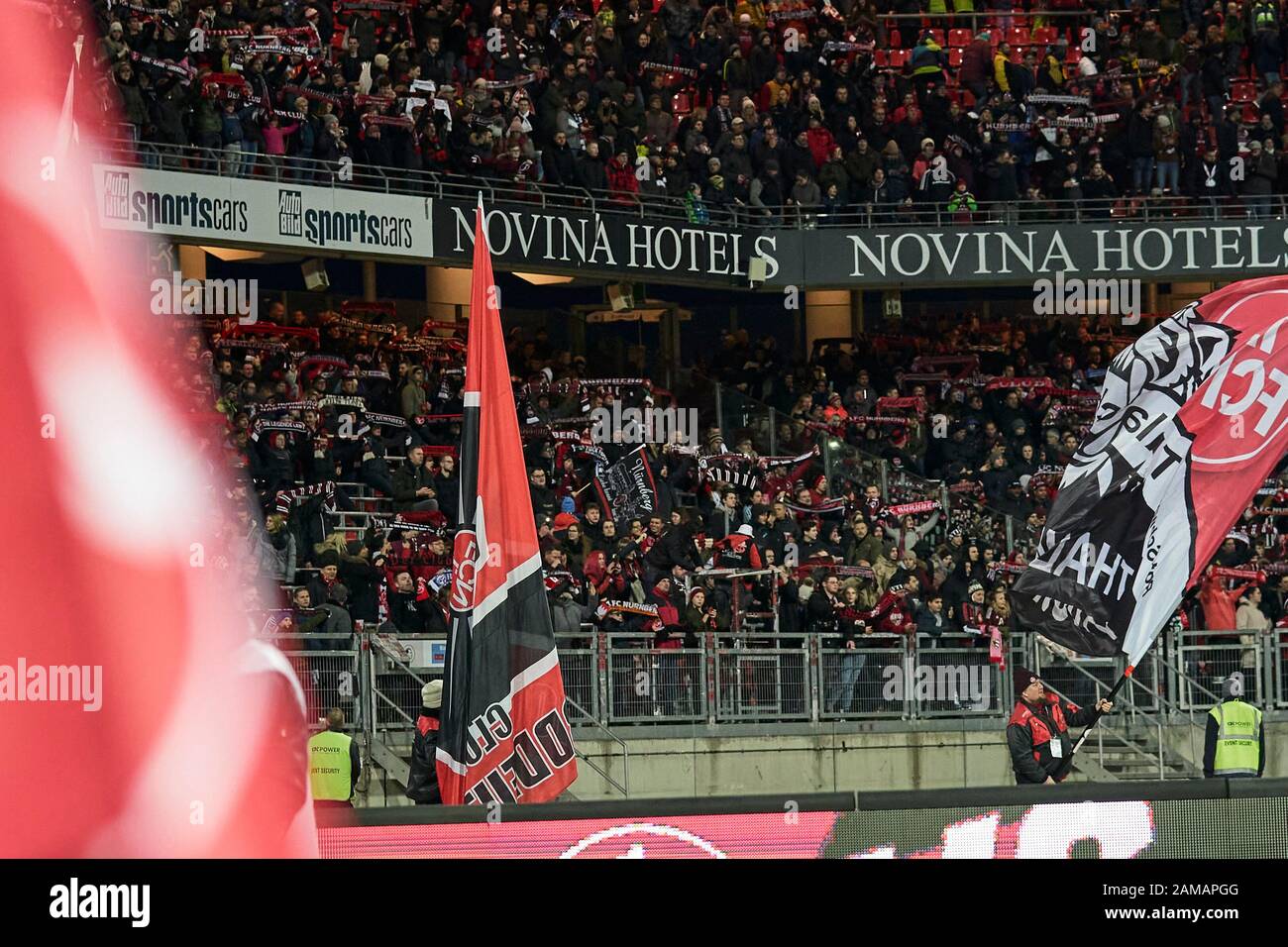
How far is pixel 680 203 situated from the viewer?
1059 inches

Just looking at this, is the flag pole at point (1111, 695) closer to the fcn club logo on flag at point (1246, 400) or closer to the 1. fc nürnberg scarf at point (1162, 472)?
the 1. fc nürnberg scarf at point (1162, 472)

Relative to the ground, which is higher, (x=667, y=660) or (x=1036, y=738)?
(x=667, y=660)

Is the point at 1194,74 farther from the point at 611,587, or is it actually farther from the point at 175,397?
the point at 175,397

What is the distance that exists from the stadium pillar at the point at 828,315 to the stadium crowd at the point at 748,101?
12.6ft

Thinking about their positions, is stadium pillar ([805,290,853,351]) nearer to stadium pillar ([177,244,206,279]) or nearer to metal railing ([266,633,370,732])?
stadium pillar ([177,244,206,279])

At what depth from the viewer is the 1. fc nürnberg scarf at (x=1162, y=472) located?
12.9m

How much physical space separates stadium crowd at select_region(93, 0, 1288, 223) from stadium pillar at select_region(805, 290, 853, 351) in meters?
3.85

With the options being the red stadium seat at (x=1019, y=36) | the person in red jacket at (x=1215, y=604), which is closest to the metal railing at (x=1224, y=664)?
the person in red jacket at (x=1215, y=604)

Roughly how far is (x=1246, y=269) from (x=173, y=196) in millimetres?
14613

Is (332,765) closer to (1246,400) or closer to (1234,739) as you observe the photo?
(1246,400)

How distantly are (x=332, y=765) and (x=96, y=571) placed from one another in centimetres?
1121

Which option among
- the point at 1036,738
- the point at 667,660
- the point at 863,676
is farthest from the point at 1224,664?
the point at 667,660
